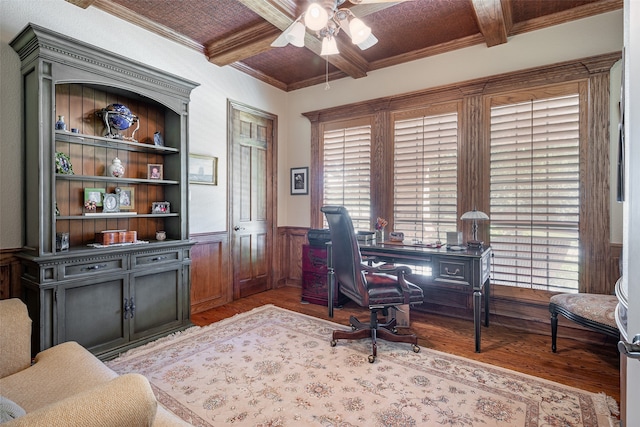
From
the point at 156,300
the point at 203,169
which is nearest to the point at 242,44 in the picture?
the point at 203,169

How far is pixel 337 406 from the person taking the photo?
1952 millimetres

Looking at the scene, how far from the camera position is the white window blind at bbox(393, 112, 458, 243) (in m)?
3.55

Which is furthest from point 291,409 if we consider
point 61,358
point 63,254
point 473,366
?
point 63,254

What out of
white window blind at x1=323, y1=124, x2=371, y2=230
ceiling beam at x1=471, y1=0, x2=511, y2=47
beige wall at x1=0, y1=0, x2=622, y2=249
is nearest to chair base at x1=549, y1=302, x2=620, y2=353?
beige wall at x1=0, y1=0, x2=622, y2=249

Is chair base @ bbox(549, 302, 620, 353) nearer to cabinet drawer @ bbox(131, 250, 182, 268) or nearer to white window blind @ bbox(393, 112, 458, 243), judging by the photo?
white window blind @ bbox(393, 112, 458, 243)

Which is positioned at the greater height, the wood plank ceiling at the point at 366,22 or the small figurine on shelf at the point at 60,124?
the wood plank ceiling at the point at 366,22

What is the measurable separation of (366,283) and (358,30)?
6.18 ft

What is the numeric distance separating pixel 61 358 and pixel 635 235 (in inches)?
90.8

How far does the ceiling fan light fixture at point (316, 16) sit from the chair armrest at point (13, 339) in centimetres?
221

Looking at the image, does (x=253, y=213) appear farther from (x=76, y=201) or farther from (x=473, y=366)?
(x=473, y=366)

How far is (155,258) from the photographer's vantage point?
9.70 feet

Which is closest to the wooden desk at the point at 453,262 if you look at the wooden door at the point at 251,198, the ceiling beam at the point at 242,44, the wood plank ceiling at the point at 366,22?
the wooden door at the point at 251,198

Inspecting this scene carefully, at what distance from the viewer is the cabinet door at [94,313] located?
7.91 ft

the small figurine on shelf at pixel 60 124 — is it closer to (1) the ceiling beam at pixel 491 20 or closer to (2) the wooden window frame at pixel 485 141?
(2) the wooden window frame at pixel 485 141
